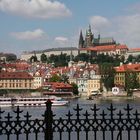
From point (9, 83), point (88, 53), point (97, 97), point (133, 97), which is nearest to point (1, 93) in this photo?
point (9, 83)

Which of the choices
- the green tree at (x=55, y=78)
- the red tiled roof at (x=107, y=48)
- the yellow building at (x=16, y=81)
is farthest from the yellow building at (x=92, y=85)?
the red tiled roof at (x=107, y=48)

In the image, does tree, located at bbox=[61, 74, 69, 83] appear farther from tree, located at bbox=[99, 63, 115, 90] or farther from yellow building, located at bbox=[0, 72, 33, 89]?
tree, located at bbox=[99, 63, 115, 90]

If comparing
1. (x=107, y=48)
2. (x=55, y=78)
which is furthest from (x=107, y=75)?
(x=107, y=48)

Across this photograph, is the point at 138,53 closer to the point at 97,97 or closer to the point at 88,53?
the point at 88,53

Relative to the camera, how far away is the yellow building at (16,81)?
94375mm

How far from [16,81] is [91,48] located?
207 ft

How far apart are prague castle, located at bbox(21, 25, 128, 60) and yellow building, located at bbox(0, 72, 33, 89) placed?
57695mm

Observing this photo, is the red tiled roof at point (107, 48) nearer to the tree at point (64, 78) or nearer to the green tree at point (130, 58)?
the green tree at point (130, 58)

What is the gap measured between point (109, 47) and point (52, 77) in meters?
50.6

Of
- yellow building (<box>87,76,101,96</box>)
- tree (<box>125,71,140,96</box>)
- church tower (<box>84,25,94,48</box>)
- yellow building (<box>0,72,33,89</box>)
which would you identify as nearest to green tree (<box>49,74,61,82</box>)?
yellow building (<box>87,76,101,96</box>)

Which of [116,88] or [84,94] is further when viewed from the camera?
[84,94]

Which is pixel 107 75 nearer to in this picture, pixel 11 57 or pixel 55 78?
pixel 55 78

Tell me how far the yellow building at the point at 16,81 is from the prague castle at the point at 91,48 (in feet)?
189

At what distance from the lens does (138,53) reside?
146500mm
